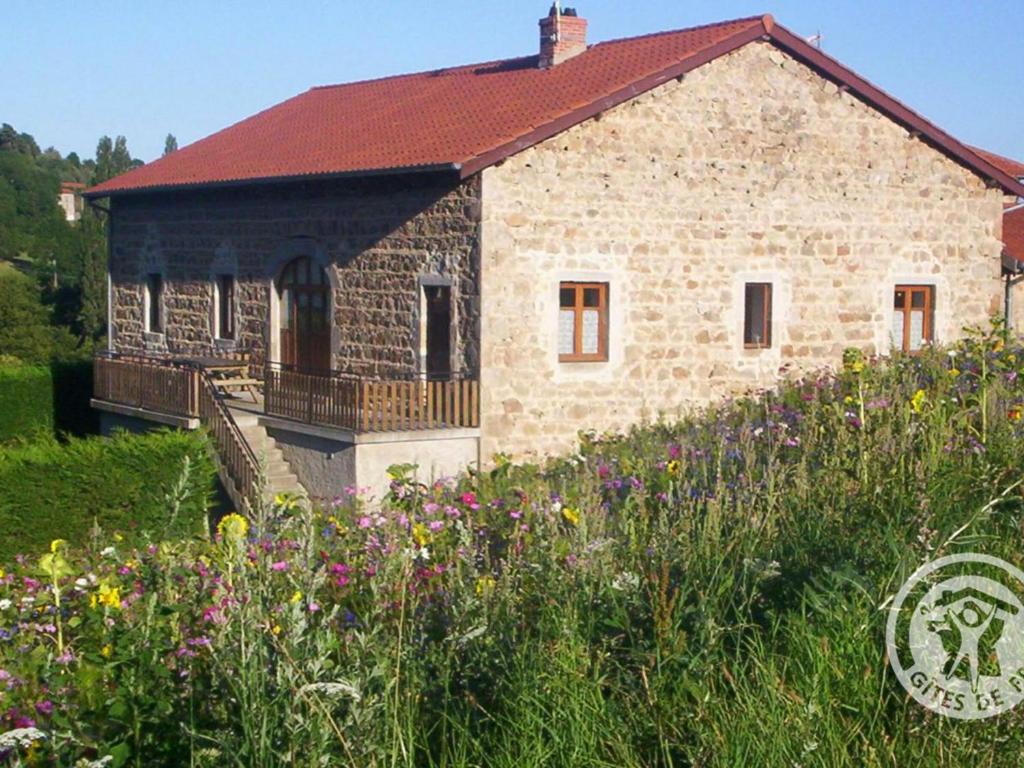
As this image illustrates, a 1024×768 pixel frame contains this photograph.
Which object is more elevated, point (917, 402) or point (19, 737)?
point (917, 402)

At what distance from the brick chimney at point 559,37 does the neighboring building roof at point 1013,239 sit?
8004 millimetres

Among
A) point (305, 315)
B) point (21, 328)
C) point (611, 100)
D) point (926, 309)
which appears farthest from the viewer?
point (21, 328)

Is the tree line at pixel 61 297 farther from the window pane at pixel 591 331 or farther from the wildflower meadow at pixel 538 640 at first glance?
the wildflower meadow at pixel 538 640

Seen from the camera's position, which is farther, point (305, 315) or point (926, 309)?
point (926, 309)

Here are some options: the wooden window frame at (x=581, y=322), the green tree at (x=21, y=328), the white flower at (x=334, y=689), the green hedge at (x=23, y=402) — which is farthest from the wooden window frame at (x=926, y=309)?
the green tree at (x=21, y=328)

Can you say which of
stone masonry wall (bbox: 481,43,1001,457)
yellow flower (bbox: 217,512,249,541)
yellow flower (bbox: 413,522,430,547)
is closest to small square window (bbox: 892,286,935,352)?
stone masonry wall (bbox: 481,43,1001,457)

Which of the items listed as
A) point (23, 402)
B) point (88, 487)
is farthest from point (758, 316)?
point (23, 402)

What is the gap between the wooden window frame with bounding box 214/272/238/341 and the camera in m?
21.0

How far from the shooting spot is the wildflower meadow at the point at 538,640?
4.08 meters

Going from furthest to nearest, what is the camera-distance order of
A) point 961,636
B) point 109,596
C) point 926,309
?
point 926,309 < point 109,596 < point 961,636

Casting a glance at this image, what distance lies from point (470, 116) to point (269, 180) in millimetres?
2835

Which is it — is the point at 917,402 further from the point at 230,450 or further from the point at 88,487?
the point at 230,450

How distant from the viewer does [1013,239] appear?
29.0 m

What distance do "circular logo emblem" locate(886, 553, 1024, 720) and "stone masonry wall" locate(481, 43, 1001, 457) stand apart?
37.6 feet
